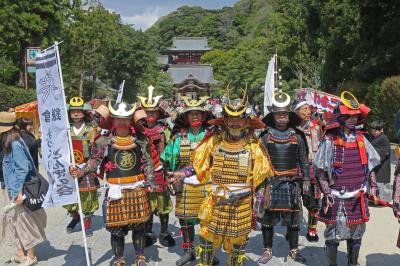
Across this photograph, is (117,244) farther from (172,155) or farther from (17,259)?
(17,259)

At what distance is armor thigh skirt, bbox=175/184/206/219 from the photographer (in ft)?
15.8

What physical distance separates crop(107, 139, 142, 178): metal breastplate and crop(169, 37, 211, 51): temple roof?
224 feet

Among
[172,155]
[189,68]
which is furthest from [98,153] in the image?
[189,68]

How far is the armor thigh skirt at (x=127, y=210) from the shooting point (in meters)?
4.34

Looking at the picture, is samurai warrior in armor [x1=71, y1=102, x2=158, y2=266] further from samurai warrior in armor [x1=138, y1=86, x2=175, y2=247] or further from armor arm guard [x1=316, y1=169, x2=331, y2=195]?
armor arm guard [x1=316, y1=169, x2=331, y2=195]

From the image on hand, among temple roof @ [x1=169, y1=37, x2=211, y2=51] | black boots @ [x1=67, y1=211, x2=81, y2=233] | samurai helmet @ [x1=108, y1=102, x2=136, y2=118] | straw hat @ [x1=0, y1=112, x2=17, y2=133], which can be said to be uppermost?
temple roof @ [x1=169, y1=37, x2=211, y2=51]

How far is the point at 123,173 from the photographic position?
14.5 feet

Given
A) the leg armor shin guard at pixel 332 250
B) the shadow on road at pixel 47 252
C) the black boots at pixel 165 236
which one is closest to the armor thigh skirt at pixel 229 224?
the leg armor shin guard at pixel 332 250

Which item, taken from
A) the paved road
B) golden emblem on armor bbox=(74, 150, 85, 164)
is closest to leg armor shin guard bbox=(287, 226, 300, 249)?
the paved road

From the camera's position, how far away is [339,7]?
20.1 metres

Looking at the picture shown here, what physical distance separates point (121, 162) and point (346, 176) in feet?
7.93

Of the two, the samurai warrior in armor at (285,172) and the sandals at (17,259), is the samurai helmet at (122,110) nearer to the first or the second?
Result: the samurai warrior in armor at (285,172)

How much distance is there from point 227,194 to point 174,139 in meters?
1.30

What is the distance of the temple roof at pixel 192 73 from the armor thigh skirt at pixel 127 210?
53.8 m
